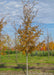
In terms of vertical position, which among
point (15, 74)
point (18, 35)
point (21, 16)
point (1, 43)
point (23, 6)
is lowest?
point (15, 74)

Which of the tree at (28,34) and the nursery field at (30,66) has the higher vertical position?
the tree at (28,34)

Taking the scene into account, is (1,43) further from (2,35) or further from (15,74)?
(15,74)

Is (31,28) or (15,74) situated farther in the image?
(15,74)

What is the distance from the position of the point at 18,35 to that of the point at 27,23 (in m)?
0.97

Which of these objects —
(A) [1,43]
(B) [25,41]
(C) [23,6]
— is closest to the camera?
(B) [25,41]

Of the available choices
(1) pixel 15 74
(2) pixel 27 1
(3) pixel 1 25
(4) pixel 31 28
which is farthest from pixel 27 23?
(3) pixel 1 25

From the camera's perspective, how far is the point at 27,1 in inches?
312

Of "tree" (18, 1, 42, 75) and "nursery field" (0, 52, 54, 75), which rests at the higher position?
"tree" (18, 1, 42, 75)

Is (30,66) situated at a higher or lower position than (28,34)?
lower

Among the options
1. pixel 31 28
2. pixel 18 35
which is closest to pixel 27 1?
pixel 31 28

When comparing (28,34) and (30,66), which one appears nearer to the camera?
(28,34)

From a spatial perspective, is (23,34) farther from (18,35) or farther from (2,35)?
(2,35)

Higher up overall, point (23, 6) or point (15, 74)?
point (23, 6)

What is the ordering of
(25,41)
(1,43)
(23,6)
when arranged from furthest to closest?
(1,43)
(23,6)
(25,41)
